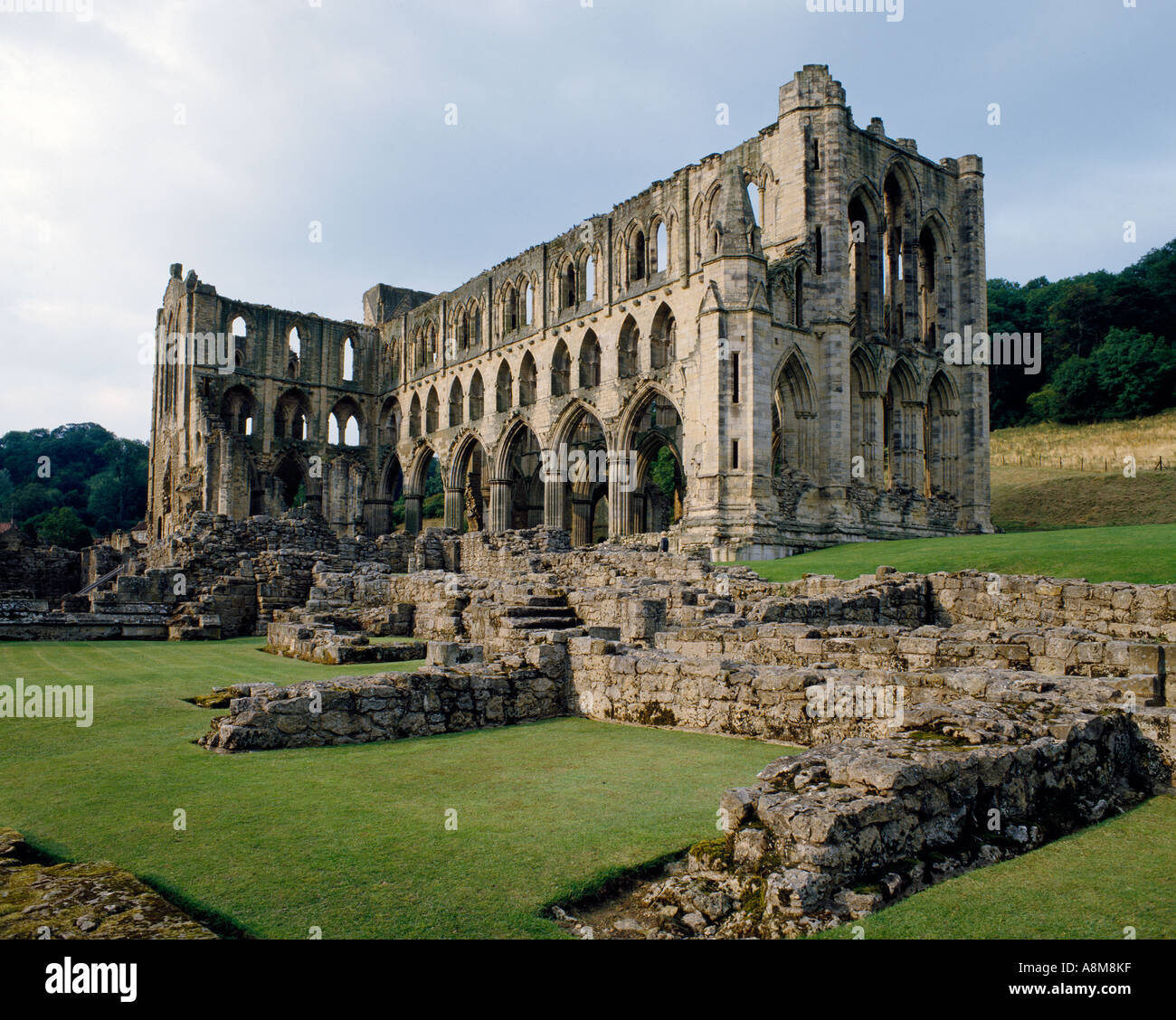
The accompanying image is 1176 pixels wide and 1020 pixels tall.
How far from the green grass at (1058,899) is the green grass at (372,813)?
4.63 feet

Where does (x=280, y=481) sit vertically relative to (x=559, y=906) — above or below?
above

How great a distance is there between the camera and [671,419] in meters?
39.3

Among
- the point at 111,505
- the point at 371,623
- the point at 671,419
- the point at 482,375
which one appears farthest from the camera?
the point at 111,505

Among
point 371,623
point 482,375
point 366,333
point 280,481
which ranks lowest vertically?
point 371,623

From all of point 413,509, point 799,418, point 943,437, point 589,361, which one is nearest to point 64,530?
point 413,509

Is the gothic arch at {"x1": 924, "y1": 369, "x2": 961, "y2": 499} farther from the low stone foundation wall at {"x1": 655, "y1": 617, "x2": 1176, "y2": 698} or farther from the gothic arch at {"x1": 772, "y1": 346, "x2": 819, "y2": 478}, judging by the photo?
the low stone foundation wall at {"x1": 655, "y1": 617, "x2": 1176, "y2": 698}

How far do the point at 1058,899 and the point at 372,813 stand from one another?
12.8 ft

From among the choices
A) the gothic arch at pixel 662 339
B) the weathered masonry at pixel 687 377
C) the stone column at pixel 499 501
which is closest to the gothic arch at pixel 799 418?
the weathered masonry at pixel 687 377

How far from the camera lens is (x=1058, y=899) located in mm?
4156

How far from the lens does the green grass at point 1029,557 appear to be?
52.8 ft

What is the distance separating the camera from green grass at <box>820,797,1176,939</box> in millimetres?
3799

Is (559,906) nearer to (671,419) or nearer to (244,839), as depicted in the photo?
(244,839)
